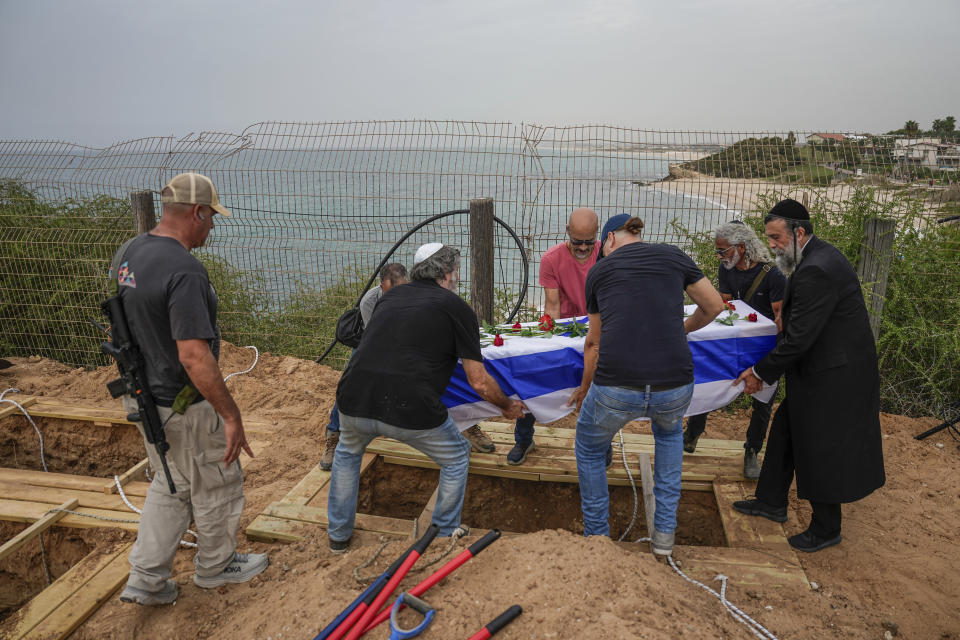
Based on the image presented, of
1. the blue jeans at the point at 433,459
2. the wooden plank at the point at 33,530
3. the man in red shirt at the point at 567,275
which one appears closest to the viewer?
the blue jeans at the point at 433,459

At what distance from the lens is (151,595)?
2.80 m

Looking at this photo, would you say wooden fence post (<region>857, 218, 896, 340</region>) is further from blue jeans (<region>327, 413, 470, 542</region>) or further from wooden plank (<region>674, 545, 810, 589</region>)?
blue jeans (<region>327, 413, 470, 542</region>)

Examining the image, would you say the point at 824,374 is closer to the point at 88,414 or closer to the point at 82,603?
the point at 82,603

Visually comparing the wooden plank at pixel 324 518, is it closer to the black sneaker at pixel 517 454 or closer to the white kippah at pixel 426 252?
the black sneaker at pixel 517 454

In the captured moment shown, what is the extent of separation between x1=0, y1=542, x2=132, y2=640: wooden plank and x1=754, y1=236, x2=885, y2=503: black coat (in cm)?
385

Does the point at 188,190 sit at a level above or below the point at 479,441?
above

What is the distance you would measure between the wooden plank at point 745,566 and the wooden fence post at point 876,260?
2.93 metres

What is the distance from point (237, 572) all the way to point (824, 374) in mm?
3249

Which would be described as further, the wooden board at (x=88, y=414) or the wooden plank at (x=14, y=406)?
the wooden plank at (x=14, y=406)

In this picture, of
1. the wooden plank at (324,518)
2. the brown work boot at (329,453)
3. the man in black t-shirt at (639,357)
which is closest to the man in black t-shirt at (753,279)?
the man in black t-shirt at (639,357)

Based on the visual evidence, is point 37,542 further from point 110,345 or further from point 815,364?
point 815,364

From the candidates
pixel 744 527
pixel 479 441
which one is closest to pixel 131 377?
pixel 479 441

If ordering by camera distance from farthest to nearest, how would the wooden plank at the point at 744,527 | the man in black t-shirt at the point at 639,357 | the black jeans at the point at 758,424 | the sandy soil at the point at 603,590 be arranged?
the black jeans at the point at 758,424, the wooden plank at the point at 744,527, the man in black t-shirt at the point at 639,357, the sandy soil at the point at 603,590

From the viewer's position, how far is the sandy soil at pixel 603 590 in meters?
2.24
